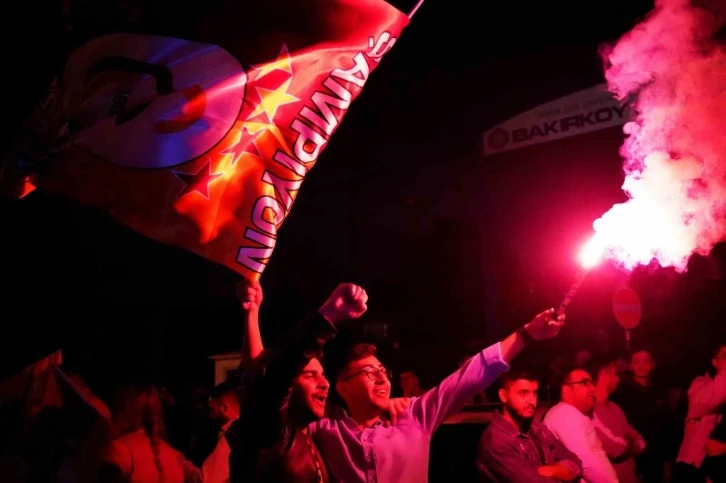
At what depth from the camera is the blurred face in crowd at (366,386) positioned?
12.6 feet

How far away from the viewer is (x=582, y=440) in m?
5.59

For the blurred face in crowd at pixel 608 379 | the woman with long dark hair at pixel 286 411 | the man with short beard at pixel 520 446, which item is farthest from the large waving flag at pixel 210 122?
the blurred face in crowd at pixel 608 379

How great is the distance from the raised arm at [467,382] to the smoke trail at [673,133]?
0.88m

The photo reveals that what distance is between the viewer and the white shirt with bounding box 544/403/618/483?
215 inches

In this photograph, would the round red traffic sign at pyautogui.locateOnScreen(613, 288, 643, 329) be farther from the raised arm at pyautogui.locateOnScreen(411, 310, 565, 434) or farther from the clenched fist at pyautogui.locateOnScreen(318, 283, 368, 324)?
the clenched fist at pyautogui.locateOnScreen(318, 283, 368, 324)

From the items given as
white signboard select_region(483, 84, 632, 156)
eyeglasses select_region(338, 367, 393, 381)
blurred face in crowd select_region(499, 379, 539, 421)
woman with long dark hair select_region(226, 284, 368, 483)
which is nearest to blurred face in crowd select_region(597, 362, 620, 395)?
blurred face in crowd select_region(499, 379, 539, 421)

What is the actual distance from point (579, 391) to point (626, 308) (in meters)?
4.19

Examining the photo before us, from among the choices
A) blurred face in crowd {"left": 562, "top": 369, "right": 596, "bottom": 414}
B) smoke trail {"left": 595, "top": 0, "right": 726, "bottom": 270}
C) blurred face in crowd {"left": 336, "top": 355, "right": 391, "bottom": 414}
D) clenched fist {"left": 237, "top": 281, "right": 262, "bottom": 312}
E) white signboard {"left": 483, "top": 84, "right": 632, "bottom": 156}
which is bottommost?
blurred face in crowd {"left": 336, "top": 355, "right": 391, "bottom": 414}

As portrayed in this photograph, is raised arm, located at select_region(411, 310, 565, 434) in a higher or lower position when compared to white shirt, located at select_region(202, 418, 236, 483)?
higher

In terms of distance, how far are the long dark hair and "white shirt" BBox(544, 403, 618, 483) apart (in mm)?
3262

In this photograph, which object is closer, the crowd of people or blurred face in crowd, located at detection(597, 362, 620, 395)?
the crowd of people

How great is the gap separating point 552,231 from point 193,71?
9.27 metres

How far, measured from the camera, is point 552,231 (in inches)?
521

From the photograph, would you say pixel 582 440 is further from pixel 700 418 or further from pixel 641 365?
pixel 641 365
